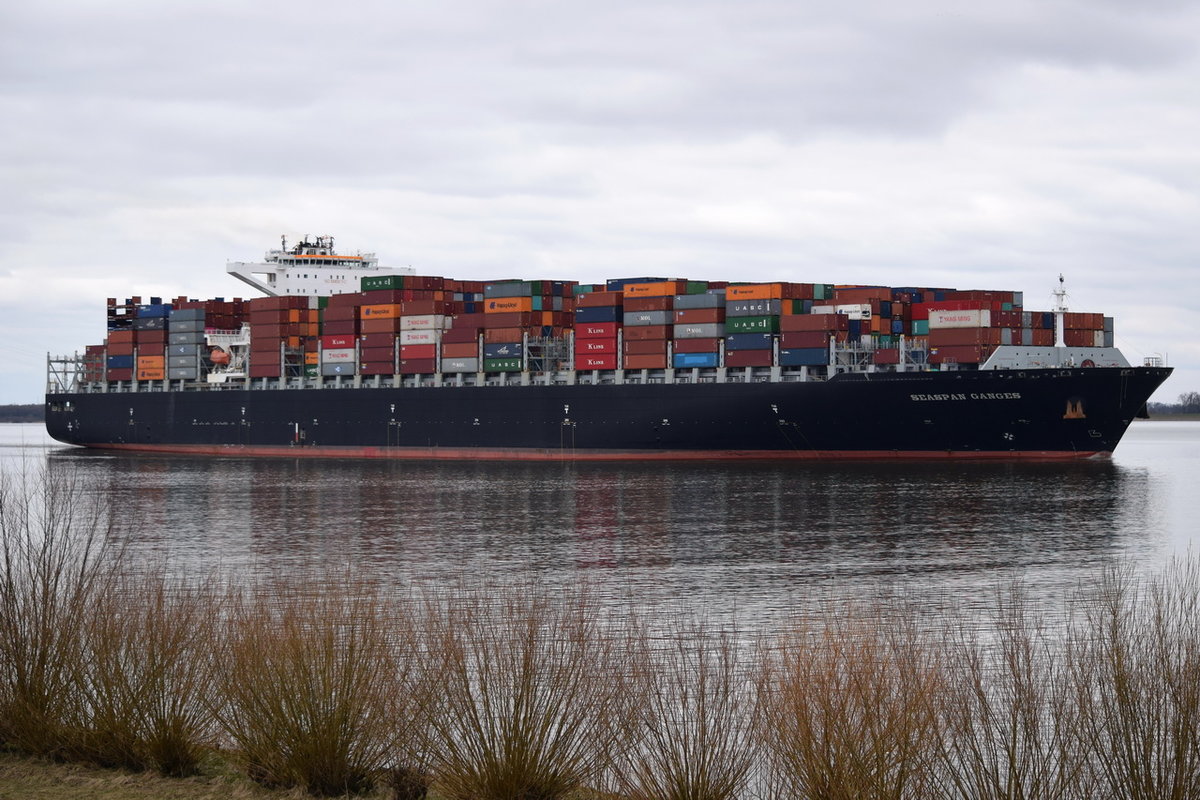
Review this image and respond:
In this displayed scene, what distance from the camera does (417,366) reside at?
80.5 metres

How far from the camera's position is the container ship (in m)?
63.1

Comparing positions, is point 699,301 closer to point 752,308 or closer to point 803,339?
point 752,308

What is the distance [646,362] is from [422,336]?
16.8 m

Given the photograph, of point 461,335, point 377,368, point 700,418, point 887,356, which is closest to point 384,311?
point 377,368

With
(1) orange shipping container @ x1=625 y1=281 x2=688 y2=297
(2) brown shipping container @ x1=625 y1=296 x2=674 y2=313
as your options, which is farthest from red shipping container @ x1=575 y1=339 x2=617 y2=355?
(1) orange shipping container @ x1=625 y1=281 x2=688 y2=297

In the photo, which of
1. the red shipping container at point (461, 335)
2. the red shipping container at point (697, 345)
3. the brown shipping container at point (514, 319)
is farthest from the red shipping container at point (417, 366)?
the red shipping container at point (697, 345)

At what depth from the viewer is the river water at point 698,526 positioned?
2697 cm

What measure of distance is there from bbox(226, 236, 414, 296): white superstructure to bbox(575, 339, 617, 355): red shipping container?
29.4 metres

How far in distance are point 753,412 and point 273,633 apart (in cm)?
5640

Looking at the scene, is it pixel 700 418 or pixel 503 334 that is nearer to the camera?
pixel 700 418

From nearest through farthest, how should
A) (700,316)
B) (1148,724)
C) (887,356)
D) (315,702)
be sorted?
1. (1148,724)
2. (315,702)
3. (887,356)
4. (700,316)

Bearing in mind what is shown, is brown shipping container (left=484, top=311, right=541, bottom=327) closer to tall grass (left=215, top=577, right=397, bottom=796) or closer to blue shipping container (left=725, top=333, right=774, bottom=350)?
blue shipping container (left=725, top=333, right=774, bottom=350)

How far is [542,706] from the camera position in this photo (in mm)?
10969

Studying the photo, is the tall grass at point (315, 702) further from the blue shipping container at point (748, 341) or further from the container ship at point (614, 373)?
the blue shipping container at point (748, 341)
